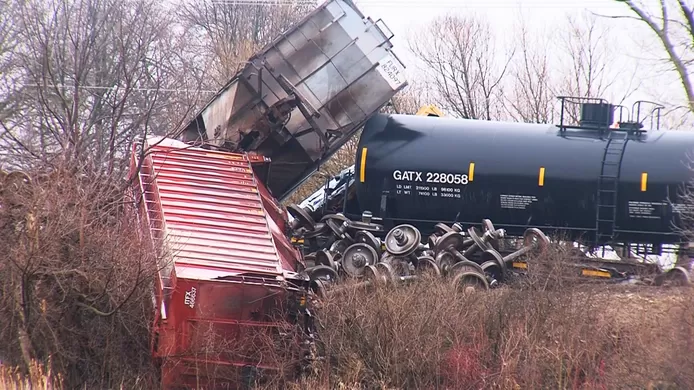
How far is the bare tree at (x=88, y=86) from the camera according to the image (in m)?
13.2

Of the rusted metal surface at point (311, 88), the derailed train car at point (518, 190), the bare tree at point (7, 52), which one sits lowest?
the derailed train car at point (518, 190)

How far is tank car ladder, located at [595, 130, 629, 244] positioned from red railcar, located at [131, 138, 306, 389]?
5811 millimetres

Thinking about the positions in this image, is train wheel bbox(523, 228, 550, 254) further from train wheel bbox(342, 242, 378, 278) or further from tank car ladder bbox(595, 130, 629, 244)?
train wheel bbox(342, 242, 378, 278)

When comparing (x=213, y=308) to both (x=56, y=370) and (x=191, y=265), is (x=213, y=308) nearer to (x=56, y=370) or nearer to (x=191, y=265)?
(x=191, y=265)

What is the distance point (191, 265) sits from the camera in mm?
12547

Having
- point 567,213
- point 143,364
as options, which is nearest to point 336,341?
point 143,364

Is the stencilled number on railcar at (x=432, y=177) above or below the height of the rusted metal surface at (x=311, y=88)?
below

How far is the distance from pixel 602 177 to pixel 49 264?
9.71 meters

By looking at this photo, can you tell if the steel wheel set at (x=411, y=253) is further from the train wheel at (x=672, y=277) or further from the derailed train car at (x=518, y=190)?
the train wheel at (x=672, y=277)

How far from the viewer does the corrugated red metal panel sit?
505 inches

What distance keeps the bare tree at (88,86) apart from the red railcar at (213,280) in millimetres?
945

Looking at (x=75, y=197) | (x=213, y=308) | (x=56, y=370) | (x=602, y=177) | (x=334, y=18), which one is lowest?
(x=56, y=370)

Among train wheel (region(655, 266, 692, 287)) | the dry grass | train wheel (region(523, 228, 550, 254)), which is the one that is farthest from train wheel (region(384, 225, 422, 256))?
train wheel (region(655, 266, 692, 287))

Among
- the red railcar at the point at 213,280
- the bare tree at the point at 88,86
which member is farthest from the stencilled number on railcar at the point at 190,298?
the bare tree at the point at 88,86
